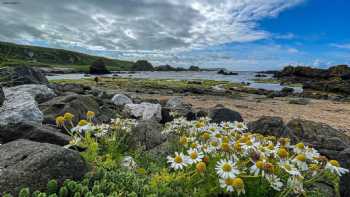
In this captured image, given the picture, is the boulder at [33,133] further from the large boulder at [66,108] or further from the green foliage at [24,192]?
the green foliage at [24,192]

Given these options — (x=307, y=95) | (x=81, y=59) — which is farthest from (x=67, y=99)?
(x=81, y=59)

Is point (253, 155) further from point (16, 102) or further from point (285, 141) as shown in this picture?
point (16, 102)

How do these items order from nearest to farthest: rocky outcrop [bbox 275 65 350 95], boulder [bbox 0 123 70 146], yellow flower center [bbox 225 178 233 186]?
yellow flower center [bbox 225 178 233 186] → boulder [bbox 0 123 70 146] → rocky outcrop [bbox 275 65 350 95]

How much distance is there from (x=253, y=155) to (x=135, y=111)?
426 inches

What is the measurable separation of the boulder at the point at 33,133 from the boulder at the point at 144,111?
667 cm

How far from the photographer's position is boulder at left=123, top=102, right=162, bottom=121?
41.5ft

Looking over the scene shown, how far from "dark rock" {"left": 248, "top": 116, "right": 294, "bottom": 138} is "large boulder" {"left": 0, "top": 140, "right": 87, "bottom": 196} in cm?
655

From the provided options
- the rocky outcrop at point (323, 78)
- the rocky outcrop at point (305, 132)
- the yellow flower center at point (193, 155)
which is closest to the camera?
the yellow flower center at point (193, 155)

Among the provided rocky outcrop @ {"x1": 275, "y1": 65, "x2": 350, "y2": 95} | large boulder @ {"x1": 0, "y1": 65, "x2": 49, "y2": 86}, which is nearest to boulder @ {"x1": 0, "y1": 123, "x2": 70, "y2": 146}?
large boulder @ {"x1": 0, "y1": 65, "x2": 49, "y2": 86}

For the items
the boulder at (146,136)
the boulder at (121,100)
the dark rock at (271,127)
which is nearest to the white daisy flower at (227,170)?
the boulder at (146,136)

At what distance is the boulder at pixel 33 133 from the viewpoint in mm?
5348

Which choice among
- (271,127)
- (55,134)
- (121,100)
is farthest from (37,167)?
(121,100)

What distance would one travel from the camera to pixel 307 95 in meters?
37.8

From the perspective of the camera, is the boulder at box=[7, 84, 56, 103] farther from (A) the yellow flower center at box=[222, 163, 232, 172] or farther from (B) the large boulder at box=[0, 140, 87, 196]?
(A) the yellow flower center at box=[222, 163, 232, 172]
